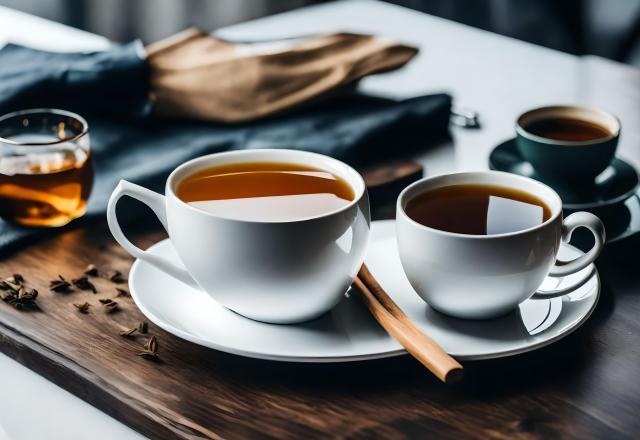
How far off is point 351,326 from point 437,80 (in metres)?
→ 0.84

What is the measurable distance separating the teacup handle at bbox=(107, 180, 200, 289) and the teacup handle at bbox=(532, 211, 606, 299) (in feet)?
1.06

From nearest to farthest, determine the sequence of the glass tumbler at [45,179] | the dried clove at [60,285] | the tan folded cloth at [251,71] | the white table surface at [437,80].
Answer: the white table surface at [437,80] → the dried clove at [60,285] → the glass tumbler at [45,179] → the tan folded cloth at [251,71]

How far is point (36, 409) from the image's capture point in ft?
2.52

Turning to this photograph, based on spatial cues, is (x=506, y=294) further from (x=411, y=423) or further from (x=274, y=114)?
(x=274, y=114)

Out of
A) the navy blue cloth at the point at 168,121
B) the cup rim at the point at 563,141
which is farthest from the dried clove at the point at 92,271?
the cup rim at the point at 563,141

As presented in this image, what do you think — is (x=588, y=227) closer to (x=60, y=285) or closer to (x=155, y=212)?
(x=155, y=212)

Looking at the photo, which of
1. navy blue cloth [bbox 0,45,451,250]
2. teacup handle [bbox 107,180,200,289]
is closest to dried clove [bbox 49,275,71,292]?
teacup handle [bbox 107,180,200,289]

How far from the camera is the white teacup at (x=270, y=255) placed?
71cm

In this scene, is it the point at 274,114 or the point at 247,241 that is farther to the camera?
the point at 274,114

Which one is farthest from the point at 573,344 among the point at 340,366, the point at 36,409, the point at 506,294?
the point at 36,409

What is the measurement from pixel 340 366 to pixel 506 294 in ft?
0.50

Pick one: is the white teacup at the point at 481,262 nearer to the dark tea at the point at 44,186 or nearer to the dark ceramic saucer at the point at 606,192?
the dark ceramic saucer at the point at 606,192

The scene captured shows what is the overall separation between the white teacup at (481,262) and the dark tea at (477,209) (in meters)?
0.02

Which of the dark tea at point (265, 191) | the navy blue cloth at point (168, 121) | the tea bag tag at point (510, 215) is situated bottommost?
the navy blue cloth at point (168, 121)
